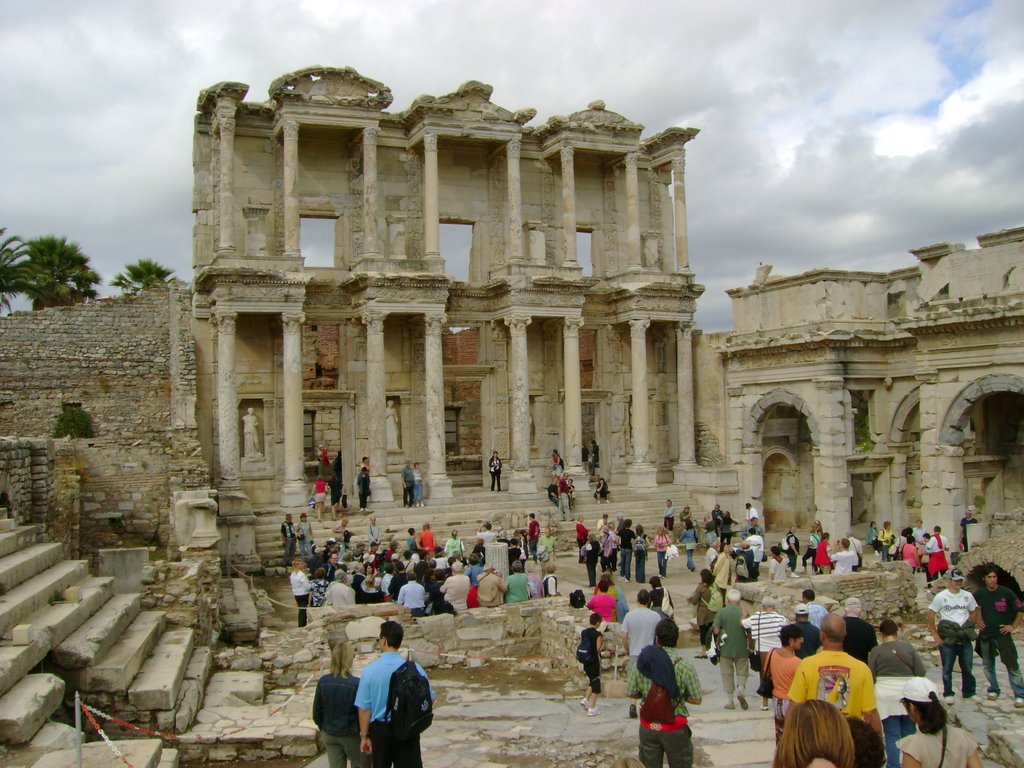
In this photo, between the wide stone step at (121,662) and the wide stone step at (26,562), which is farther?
the wide stone step at (26,562)

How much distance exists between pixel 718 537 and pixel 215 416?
13.5m

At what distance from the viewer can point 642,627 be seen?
10016mm

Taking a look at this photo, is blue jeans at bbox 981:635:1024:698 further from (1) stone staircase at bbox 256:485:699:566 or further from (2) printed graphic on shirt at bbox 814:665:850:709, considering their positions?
(1) stone staircase at bbox 256:485:699:566

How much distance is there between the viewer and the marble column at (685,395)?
2995cm

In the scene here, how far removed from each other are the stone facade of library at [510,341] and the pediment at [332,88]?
7cm

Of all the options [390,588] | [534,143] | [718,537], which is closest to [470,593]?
[390,588]

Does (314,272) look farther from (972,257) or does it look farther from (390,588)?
(972,257)

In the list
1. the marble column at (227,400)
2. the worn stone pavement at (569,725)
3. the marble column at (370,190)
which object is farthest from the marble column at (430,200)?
the worn stone pavement at (569,725)

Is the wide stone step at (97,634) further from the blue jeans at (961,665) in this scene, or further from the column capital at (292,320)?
the column capital at (292,320)

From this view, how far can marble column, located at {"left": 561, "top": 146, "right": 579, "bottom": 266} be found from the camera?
94.5 ft

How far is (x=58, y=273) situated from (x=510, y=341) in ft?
66.1

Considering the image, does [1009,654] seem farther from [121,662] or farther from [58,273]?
[58,273]

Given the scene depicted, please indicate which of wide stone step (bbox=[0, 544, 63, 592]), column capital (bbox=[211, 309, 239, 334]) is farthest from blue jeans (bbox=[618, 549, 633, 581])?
column capital (bbox=[211, 309, 239, 334])

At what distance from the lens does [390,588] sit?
1545 cm
